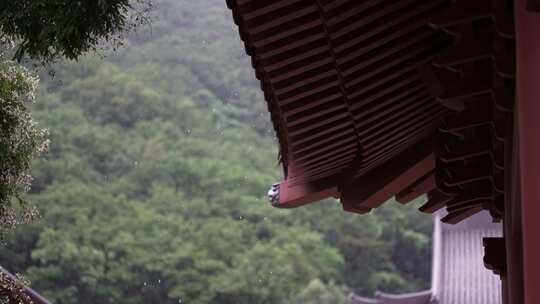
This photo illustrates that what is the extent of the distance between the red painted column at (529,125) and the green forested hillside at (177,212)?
25.7 meters

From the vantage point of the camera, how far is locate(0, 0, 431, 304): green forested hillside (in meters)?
27.7

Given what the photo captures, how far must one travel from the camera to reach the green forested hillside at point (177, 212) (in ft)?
90.8

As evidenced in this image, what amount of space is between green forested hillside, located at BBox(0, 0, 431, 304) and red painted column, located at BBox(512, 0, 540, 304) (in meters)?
25.7

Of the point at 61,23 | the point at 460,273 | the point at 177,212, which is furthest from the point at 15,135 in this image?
the point at 177,212

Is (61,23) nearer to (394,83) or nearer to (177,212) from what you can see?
(394,83)

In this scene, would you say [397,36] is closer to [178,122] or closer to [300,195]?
[300,195]

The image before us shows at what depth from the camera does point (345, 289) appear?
30297mm

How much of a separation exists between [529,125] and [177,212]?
28.7 metres

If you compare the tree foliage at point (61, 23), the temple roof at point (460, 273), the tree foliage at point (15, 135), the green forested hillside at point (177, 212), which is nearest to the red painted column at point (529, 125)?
the tree foliage at point (61, 23)

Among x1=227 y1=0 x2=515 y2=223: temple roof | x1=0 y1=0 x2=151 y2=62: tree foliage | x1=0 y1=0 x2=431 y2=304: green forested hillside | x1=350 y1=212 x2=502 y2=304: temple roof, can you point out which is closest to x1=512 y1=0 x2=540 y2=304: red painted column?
x1=227 y1=0 x2=515 y2=223: temple roof

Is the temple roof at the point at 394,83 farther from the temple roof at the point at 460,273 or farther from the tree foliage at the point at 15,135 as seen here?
the temple roof at the point at 460,273

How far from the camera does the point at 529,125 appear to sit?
186 cm


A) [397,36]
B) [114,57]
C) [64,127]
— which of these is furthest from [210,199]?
[397,36]

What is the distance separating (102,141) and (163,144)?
2007mm
